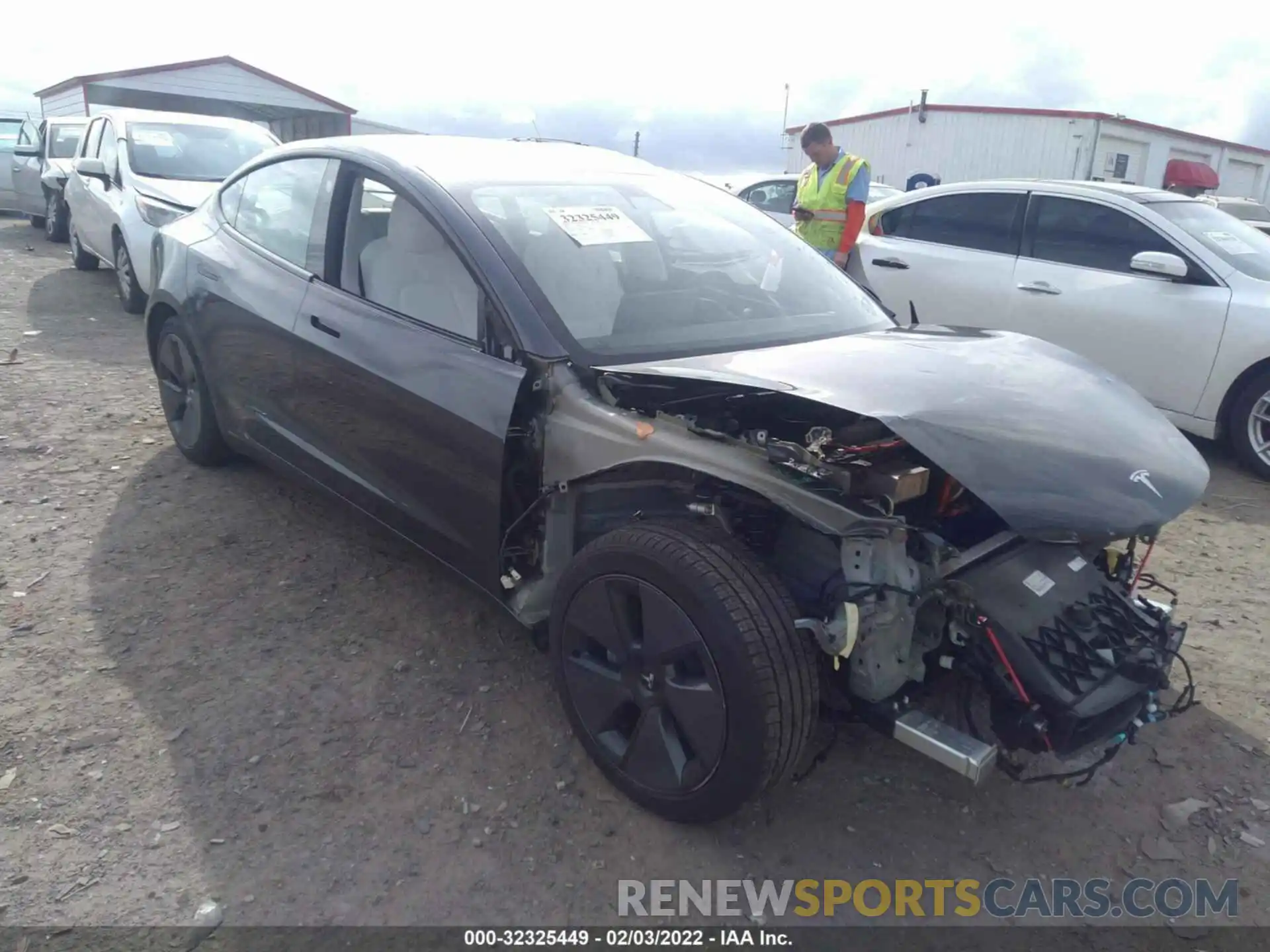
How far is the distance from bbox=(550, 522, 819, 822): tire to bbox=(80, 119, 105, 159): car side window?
8.48 m

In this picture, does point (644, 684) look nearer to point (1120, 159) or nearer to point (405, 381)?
→ point (405, 381)

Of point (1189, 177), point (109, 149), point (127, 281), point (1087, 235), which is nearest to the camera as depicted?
point (1087, 235)

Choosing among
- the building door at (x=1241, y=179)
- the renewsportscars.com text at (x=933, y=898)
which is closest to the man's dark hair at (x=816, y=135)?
the renewsportscars.com text at (x=933, y=898)

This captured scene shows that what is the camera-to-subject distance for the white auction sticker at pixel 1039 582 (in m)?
2.40

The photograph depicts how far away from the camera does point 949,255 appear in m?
6.34

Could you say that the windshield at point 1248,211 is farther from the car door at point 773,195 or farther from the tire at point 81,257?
the tire at point 81,257

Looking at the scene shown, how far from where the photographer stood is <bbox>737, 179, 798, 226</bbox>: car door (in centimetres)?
1061

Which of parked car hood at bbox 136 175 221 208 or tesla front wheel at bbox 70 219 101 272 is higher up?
parked car hood at bbox 136 175 221 208

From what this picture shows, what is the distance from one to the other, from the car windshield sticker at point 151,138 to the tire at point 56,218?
536cm

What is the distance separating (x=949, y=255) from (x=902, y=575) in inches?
181

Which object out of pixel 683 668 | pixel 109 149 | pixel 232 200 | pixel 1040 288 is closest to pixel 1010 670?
pixel 683 668

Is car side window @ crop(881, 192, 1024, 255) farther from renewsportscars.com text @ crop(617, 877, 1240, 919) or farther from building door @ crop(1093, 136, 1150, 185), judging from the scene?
building door @ crop(1093, 136, 1150, 185)

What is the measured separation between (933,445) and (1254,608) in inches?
92.1

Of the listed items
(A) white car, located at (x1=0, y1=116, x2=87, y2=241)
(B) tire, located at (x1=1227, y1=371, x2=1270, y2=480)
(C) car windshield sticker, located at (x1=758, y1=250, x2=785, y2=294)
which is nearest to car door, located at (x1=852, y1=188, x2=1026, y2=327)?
(B) tire, located at (x1=1227, y1=371, x2=1270, y2=480)
